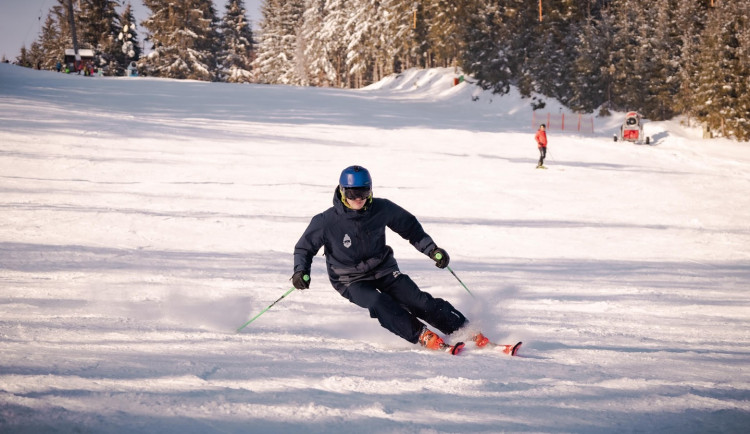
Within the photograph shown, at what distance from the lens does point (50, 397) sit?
322cm

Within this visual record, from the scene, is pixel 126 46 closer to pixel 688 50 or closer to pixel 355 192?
pixel 688 50

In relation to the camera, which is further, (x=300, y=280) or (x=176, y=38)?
(x=176, y=38)

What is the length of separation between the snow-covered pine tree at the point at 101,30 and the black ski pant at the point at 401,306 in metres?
66.6

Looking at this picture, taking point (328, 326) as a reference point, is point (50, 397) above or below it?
above

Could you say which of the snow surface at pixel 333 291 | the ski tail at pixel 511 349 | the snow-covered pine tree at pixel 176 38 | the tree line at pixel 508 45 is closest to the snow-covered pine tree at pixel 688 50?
the tree line at pixel 508 45

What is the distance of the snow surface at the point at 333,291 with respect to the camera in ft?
11.0

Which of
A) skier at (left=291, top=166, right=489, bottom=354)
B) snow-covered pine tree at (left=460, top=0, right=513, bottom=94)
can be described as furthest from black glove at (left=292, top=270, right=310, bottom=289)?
snow-covered pine tree at (left=460, top=0, right=513, bottom=94)

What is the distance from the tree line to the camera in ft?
85.8

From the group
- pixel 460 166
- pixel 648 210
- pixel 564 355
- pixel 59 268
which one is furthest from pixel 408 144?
pixel 564 355

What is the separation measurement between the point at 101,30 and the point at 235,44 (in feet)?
52.6

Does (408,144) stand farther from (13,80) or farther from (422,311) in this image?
(13,80)

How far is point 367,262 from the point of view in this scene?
5.04 m

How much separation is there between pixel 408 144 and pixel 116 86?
2008 centimetres

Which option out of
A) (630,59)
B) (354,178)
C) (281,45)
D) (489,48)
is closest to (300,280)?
(354,178)
